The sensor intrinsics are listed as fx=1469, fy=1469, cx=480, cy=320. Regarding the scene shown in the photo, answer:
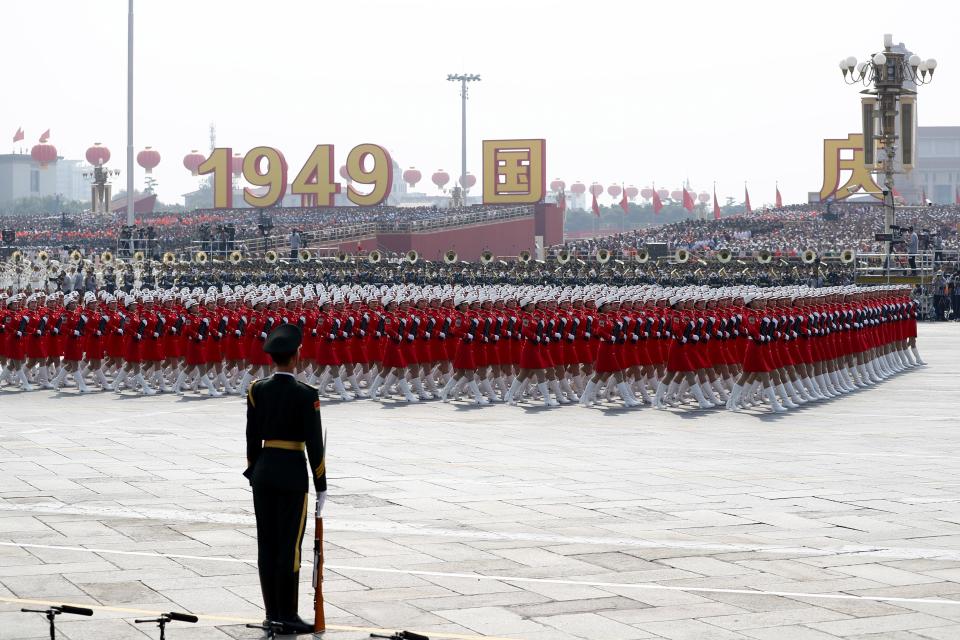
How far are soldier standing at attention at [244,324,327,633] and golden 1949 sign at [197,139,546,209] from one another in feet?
245

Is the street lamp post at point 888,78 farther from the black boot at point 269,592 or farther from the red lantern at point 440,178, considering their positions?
the red lantern at point 440,178

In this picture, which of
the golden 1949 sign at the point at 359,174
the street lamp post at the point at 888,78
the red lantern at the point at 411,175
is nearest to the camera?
the street lamp post at the point at 888,78

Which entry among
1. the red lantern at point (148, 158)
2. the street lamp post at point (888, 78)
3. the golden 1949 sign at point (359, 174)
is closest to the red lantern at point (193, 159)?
the red lantern at point (148, 158)

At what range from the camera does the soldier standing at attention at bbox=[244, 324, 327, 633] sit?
7613mm

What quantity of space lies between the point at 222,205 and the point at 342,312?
230 feet

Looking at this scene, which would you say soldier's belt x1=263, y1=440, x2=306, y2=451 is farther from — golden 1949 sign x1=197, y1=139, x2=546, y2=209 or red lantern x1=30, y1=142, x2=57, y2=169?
red lantern x1=30, y1=142, x2=57, y2=169

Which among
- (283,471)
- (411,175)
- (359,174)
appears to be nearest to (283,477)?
(283,471)

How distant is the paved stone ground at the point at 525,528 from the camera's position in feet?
26.0

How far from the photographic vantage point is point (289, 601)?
7.62 meters

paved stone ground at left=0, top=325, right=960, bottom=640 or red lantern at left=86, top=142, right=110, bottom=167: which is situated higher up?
red lantern at left=86, top=142, right=110, bottom=167

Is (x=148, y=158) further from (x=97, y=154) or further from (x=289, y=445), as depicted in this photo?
(x=289, y=445)

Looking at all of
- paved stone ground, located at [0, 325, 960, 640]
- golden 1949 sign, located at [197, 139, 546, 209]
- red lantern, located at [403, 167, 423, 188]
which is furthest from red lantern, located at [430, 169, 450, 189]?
paved stone ground, located at [0, 325, 960, 640]

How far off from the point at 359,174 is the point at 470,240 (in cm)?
1535

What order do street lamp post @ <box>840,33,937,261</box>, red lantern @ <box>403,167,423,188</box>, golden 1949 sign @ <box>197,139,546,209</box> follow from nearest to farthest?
street lamp post @ <box>840,33,937,261</box>
golden 1949 sign @ <box>197,139,546,209</box>
red lantern @ <box>403,167,423,188</box>
